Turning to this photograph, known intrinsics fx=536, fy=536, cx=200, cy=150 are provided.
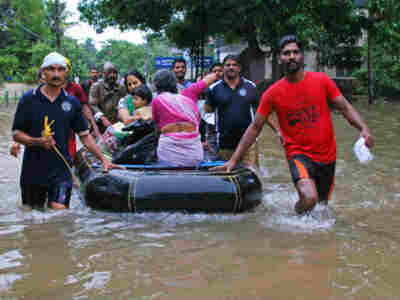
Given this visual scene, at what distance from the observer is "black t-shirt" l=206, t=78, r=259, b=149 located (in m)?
6.94

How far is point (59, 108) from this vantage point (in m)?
5.39

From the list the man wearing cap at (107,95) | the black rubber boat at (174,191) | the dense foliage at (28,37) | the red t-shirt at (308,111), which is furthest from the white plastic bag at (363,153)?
the dense foliage at (28,37)

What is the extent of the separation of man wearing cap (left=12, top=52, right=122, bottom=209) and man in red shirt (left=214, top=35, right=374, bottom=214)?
2.03 m

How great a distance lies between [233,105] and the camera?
273 inches

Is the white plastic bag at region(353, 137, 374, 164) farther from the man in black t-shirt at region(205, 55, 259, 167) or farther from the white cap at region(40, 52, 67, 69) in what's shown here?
the white cap at region(40, 52, 67, 69)

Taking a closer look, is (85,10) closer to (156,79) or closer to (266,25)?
(266,25)

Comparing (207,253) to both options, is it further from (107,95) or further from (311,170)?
(107,95)

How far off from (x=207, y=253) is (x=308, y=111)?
1664 millimetres

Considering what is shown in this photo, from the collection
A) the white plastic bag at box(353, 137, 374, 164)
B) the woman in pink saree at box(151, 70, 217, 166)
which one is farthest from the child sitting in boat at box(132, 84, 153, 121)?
the white plastic bag at box(353, 137, 374, 164)

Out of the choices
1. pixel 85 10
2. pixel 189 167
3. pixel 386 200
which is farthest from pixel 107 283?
pixel 85 10

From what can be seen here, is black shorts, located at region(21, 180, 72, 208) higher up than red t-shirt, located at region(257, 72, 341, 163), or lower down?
lower down

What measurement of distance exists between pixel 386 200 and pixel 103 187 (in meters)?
3.67

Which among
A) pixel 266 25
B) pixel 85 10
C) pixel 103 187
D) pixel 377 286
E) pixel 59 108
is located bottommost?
pixel 377 286

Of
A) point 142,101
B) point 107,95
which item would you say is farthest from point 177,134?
point 107,95
